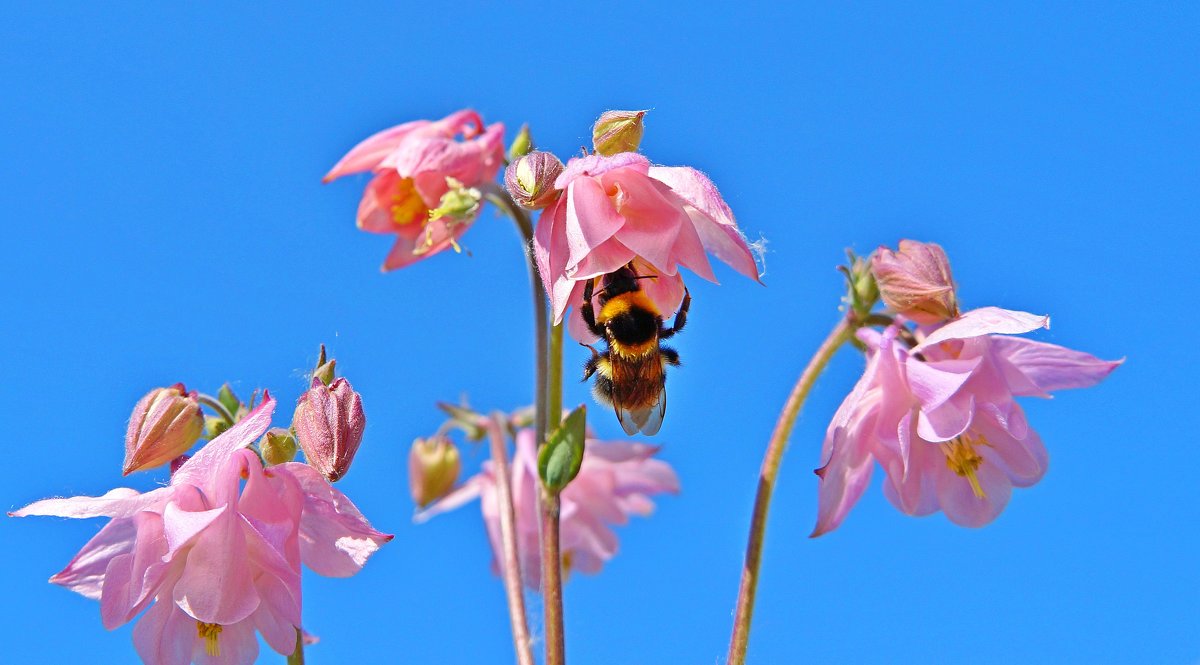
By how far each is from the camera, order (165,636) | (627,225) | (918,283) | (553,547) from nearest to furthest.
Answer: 1. (165,636)
2. (627,225)
3. (553,547)
4. (918,283)

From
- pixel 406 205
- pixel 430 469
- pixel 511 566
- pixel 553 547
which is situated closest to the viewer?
pixel 553 547

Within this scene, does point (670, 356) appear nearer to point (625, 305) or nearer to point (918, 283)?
point (625, 305)

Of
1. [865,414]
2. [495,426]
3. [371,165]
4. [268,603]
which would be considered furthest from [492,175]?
[268,603]

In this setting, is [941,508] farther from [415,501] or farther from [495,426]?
[415,501]

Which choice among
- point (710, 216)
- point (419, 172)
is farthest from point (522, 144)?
point (710, 216)

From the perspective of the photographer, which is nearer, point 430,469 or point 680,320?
point 680,320

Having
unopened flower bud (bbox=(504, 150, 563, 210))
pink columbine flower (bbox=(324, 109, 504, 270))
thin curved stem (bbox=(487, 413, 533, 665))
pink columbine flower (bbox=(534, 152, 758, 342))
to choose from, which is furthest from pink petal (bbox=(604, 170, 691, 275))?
thin curved stem (bbox=(487, 413, 533, 665))
